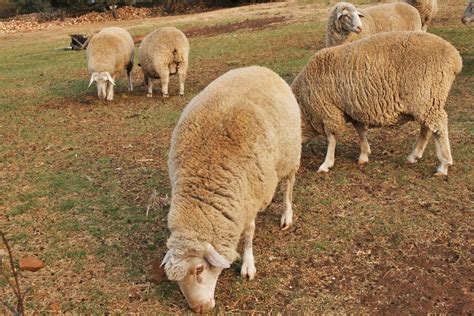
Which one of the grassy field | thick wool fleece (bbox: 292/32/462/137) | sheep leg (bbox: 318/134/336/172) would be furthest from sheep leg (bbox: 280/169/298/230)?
thick wool fleece (bbox: 292/32/462/137)

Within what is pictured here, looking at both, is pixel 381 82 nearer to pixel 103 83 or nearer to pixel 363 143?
pixel 363 143

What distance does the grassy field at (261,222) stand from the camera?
3.67 meters

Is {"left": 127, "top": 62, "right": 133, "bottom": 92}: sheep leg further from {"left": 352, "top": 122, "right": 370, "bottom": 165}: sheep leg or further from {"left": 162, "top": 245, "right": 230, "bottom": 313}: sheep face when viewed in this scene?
{"left": 162, "top": 245, "right": 230, "bottom": 313}: sheep face

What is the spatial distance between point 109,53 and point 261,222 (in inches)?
263

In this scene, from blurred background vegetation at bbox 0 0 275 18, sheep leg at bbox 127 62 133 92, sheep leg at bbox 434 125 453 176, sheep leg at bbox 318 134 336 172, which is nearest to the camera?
sheep leg at bbox 434 125 453 176

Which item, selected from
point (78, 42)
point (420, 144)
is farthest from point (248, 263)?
point (78, 42)

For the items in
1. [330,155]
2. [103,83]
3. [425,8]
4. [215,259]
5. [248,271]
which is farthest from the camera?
[425,8]

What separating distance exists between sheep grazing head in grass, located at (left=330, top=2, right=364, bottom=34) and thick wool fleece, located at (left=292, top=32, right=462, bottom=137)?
3026 millimetres

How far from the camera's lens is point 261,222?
4773 mm

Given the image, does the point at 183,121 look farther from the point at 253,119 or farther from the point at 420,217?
the point at 420,217

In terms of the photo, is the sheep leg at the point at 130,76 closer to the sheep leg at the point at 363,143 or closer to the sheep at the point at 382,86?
the sheep at the point at 382,86

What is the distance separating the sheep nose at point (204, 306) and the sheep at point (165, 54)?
6.96 m

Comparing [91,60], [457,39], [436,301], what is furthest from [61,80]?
[436,301]

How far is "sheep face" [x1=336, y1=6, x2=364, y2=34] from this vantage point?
852 centimetres
